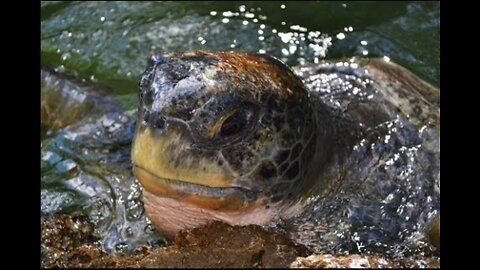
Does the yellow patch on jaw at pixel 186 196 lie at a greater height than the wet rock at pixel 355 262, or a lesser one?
lesser

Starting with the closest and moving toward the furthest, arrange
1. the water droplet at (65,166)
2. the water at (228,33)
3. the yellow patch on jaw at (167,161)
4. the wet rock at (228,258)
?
the wet rock at (228,258) < the yellow patch on jaw at (167,161) < the water droplet at (65,166) < the water at (228,33)

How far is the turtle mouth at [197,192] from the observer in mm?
2596

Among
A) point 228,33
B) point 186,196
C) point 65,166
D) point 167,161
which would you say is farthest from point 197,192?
point 228,33

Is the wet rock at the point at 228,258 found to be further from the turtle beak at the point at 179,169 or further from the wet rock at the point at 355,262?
the turtle beak at the point at 179,169

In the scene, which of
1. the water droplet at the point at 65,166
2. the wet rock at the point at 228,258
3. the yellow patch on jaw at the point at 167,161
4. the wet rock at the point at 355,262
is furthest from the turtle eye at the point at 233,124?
the water droplet at the point at 65,166

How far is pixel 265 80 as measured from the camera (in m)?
2.77

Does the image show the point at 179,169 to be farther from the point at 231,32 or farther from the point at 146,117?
the point at 231,32

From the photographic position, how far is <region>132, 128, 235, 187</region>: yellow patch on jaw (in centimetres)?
254

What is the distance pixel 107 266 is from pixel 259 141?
85 cm

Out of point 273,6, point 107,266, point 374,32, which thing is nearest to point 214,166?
point 107,266

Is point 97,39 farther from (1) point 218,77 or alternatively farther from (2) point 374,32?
(1) point 218,77

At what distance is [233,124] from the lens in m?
2.63

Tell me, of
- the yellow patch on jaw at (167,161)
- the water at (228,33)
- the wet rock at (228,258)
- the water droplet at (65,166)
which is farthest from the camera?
the water at (228,33)

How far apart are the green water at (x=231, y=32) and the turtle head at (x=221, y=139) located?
1693 mm
